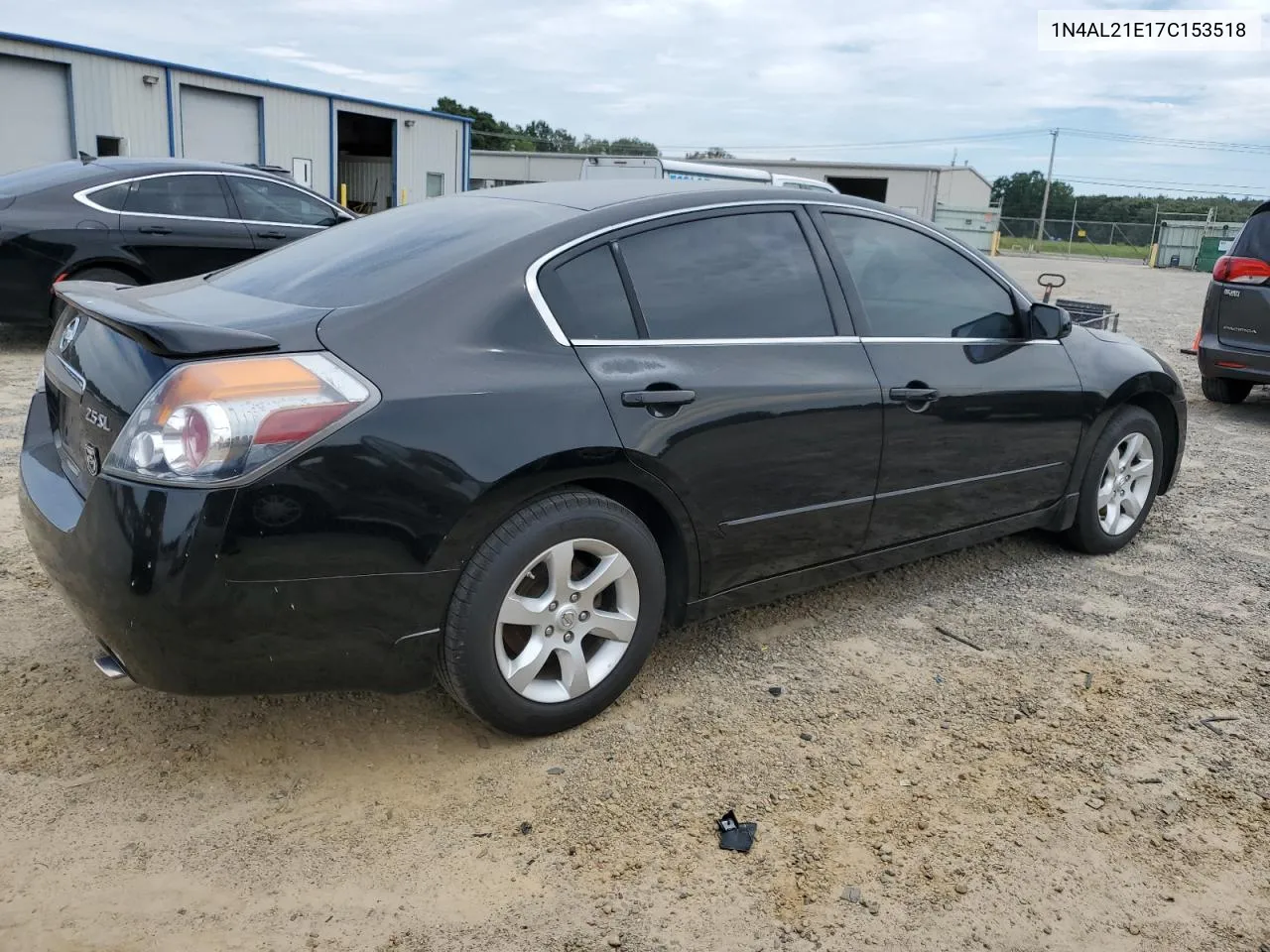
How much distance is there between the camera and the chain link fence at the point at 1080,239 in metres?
46.8

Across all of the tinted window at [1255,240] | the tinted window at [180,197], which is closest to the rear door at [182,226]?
the tinted window at [180,197]

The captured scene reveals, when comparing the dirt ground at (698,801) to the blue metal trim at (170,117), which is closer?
the dirt ground at (698,801)

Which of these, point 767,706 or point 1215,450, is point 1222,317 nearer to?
point 1215,450

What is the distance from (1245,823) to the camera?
2715 millimetres

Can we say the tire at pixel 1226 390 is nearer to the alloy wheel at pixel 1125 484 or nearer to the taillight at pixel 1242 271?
the taillight at pixel 1242 271

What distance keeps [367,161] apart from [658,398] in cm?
2865

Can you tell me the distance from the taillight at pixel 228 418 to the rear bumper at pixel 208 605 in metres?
0.06

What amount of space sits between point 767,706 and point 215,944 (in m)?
1.70

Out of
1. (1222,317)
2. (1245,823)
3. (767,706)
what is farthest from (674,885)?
(1222,317)

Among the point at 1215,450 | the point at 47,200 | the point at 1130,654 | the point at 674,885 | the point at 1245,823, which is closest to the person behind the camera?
the point at 674,885

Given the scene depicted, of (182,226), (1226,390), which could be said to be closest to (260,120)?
(182,226)

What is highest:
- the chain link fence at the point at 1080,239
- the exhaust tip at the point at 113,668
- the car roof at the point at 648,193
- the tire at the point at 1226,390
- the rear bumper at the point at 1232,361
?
the chain link fence at the point at 1080,239

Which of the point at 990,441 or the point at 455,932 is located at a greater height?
the point at 990,441

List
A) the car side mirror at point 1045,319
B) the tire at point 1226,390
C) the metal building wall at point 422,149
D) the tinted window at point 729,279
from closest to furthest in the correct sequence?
1. the tinted window at point 729,279
2. the car side mirror at point 1045,319
3. the tire at point 1226,390
4. the metal building wall at point 422,149
